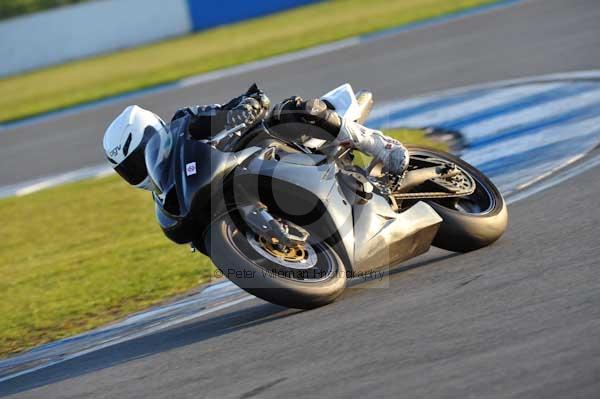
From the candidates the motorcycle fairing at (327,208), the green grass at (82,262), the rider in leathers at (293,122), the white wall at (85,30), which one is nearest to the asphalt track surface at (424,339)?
the motorcycle fairing at (327,208)

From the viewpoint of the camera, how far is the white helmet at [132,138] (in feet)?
17.3

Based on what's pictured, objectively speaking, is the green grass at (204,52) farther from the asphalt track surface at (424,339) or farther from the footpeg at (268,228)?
the footpeg at (268,228)

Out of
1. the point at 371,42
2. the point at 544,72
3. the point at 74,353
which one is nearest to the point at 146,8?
the point at 371,42

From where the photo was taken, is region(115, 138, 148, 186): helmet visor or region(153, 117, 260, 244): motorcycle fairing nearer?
region(153, 117, 260, 244): motorcycle fairing

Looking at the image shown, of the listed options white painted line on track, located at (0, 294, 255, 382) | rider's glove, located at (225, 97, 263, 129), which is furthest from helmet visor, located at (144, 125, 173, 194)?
white painted line on track, located at (0, 294, 255, 382)

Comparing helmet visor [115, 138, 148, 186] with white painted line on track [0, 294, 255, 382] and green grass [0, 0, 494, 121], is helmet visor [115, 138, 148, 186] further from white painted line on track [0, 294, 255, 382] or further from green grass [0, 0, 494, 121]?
green grass [0, 0, 494, 121]

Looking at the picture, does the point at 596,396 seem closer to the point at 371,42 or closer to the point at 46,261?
the point at 46,261

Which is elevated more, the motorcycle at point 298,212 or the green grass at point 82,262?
the motorcycle at point 298,212

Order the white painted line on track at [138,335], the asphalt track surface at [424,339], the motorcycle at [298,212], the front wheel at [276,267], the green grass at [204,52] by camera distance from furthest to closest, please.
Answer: the green grass at [204,52] < the white painted line on track at [138,335] < the motorcycle at [298,212] < the front wheel at [276,267] < the asphalt track surface at [424,339]

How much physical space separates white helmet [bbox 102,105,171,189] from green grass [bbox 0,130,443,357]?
148cm

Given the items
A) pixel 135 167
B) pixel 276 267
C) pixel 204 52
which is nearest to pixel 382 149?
pixel 276 267

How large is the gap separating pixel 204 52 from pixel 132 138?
63.7 feet

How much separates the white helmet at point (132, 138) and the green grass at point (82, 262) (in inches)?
58.2

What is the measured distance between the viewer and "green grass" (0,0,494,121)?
2083 centimetres
